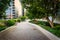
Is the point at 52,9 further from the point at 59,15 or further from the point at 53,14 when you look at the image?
the point at 59,15

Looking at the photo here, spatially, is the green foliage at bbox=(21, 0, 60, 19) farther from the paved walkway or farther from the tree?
the paved walkway

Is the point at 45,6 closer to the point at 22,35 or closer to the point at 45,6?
the point at 45,6

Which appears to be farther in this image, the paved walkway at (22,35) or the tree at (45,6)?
the tree at (45,6)

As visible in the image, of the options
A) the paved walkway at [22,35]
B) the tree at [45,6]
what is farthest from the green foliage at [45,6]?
the paved walkway at [22,35]

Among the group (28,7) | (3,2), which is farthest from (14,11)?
(3,2)

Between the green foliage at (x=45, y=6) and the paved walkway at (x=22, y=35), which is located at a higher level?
the green foliage at (x=45, y=6)

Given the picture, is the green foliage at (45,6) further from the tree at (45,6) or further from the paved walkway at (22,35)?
the paved walkway at (22,35)

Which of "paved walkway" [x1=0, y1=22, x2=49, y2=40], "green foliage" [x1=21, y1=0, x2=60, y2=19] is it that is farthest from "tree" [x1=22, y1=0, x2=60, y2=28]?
"paved walkway" [x1=0, y1=22, x2=49, y2=40]

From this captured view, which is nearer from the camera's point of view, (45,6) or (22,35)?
(22,35)

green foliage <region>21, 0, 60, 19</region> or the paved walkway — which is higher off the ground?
green foliage <region>21, 0, 60, 19</region>

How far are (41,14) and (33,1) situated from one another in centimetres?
363

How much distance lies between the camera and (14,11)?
105625mm

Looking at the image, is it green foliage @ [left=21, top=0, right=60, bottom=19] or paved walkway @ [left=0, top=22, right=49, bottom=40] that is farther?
green foliage @ [left=21, top=0, right=60, bottom=19]

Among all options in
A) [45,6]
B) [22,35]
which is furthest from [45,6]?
[22,35]
